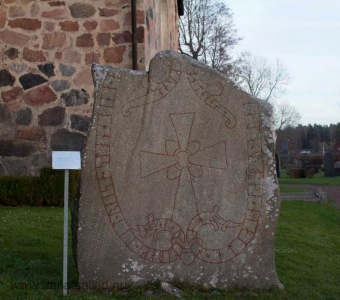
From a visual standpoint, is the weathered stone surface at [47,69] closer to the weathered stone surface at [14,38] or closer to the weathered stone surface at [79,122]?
the weathered stone surface at [14,38]

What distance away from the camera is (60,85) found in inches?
329

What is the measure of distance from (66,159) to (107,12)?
16.9 feet

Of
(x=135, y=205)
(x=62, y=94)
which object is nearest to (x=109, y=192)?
(x=135, y=205)

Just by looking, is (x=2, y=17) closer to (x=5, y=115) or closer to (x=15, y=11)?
(x=15, y=11)

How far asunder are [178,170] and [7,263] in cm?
192

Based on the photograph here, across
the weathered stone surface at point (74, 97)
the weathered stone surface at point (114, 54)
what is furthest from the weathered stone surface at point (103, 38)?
the weathered stone surface at point (74, 97)

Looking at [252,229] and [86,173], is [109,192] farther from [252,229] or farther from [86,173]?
[252,229]

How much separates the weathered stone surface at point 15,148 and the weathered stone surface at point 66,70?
1.39 meters

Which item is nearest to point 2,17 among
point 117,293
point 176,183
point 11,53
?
point 11,53

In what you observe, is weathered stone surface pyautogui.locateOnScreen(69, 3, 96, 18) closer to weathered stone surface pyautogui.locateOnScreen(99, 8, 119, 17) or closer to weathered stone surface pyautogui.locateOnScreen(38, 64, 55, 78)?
weathered stone surface pyautogui.locateOnScreen(99, 8, 119, 17)

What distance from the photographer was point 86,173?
159 inches

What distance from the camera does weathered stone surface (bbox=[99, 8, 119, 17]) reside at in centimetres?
830

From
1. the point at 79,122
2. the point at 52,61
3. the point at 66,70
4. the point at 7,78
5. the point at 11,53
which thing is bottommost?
the point at 79,122

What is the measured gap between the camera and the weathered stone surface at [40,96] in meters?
8.38
